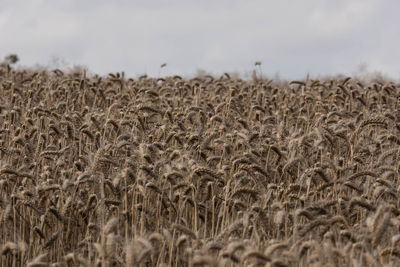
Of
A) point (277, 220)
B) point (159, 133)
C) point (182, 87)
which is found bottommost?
point (277, 220)

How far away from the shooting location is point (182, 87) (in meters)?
11.4

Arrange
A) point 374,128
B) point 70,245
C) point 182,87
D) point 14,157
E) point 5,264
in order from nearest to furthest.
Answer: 1. point 5,264
2. point 70,245
3. point 14,157
4. point 374,128
5. point 182,87

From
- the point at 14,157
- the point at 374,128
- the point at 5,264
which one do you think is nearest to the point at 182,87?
the point at 374,128

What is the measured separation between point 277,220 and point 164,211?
151 centimetres

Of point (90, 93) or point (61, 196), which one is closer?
point (61, 196)

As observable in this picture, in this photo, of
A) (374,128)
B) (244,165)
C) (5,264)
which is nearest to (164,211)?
(244,165)

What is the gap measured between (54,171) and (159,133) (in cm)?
146

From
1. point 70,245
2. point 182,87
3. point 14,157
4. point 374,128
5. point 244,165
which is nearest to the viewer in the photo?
point 70,245

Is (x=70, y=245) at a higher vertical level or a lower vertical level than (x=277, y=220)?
lower

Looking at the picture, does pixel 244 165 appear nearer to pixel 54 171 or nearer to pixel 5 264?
pixel 54 171

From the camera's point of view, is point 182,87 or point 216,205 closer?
point 216,205

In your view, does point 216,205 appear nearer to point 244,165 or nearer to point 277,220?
point 244,165

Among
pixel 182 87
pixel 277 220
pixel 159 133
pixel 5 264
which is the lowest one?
pixel 5 264

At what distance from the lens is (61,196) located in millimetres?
5133
